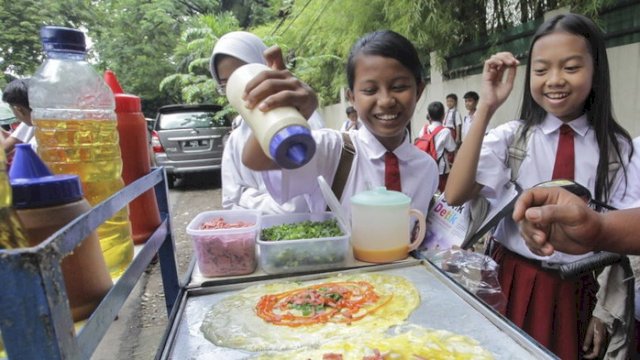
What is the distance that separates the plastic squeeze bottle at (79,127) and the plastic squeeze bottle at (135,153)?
0.43 ft

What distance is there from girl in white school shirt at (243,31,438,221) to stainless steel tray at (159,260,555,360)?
0.48 m

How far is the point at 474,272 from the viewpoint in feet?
4.88

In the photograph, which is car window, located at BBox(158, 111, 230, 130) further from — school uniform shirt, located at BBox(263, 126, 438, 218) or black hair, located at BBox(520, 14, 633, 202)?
black hair, located at BBox(520, 14, 633, 202)

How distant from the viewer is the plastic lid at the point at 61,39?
2.94 ft

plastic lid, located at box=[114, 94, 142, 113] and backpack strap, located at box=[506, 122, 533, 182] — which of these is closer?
plastic lid, located at box=[114, 94, 142, 113]

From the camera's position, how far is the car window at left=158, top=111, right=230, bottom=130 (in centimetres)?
856

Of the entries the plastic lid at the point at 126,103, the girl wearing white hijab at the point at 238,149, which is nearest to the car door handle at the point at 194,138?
the girl wearing white hijab at the point at 238,149

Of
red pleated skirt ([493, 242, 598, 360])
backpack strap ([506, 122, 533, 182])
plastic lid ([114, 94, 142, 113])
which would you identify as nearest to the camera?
plastic lid ([114, 94, 142, 113])

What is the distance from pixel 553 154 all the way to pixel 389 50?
0.89 metres

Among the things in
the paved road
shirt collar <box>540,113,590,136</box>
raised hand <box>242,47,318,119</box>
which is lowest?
the paved road

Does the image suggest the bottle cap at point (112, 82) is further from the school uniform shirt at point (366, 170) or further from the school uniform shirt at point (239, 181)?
the school uniform shirt at point (239, 181)

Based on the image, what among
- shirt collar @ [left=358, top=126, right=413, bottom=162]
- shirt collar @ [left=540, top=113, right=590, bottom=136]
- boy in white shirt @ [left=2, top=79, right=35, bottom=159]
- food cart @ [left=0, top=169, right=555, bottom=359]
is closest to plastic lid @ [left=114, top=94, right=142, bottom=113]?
food cart @ [left=0, top=169, right=555, bottom=359]

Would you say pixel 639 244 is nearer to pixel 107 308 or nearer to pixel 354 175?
pixel 354 175

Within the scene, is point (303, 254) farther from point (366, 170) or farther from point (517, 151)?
point (517, 151)
